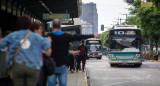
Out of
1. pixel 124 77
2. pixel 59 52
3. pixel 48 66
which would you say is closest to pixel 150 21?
pixel 124 77

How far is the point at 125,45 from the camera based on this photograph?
2595 centimetres

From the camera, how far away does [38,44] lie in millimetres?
5383

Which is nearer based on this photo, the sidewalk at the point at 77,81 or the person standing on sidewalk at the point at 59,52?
the person standing on sidewalk at the point at 59,52

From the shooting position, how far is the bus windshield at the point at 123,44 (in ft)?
85.0

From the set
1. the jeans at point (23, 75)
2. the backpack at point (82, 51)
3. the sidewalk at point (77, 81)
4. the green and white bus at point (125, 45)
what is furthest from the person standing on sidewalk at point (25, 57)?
the green and white bus at point (125, 45)

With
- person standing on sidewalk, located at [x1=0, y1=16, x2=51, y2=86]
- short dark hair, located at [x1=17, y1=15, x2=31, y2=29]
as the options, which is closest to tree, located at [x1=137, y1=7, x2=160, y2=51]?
short dark hair, located at [x1=17, y1=15, x2=31, y2=29]

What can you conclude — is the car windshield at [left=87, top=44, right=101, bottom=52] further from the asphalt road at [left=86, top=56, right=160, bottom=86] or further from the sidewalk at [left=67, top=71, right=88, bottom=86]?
the sidewalk at [left=67, top=71, right=88, bottom=86]

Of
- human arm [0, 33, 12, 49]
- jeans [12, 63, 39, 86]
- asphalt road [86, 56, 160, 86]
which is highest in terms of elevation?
human arm [0, 33, 12, 49]

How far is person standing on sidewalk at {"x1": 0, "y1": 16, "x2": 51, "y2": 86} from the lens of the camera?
523 centimetres

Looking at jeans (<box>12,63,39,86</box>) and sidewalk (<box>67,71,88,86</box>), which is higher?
jeans (<box>12,63,39,86</box>)

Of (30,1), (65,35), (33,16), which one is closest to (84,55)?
(30,1)

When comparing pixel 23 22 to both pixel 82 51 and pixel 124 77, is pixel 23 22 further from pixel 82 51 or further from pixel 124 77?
pixel 82 51

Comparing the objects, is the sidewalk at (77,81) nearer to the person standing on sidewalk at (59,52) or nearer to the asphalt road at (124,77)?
the asphalt road at (124,77)

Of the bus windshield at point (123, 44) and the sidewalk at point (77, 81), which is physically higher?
the bus windshield at point (123, 44)
